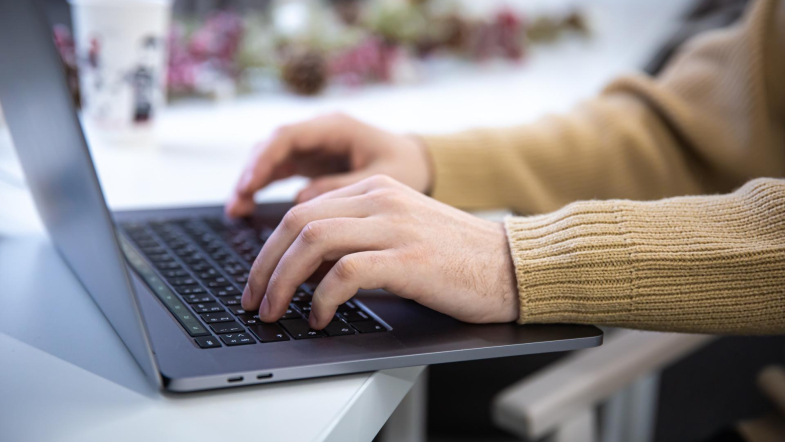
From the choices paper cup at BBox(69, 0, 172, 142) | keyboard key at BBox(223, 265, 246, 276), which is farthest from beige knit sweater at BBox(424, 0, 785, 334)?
paper cup at BBox(69, 0, 172, 142)

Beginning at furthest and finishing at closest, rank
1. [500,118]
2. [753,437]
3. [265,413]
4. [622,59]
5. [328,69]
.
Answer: [622,59] < [328,69] < [500,118] < [753,437] < [265,413]

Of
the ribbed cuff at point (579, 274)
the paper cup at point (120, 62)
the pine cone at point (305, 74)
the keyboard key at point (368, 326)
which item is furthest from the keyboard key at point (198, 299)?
the pine cone at point (305, 74)

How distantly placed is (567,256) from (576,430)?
0.97 feet

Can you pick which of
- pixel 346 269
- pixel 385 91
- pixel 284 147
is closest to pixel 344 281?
pixel 346 269

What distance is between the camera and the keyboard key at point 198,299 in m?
0.43

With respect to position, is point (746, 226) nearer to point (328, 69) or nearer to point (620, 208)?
point (620, 208)

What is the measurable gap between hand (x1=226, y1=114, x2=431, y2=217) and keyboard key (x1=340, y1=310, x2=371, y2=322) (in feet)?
0.75

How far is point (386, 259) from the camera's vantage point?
1.34ft

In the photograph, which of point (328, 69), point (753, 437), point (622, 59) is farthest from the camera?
point (622, 59)

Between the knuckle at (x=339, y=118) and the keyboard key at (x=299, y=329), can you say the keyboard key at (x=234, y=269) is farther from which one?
the knuckle at (x=339, y=118)

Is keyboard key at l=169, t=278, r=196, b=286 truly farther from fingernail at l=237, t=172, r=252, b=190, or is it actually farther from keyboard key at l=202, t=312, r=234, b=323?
fingernail at l=237, t=172, r=252, b=190

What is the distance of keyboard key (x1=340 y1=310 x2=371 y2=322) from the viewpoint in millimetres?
412

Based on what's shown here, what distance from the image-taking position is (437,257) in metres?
0.43

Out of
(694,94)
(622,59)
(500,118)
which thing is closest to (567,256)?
(694,94)
